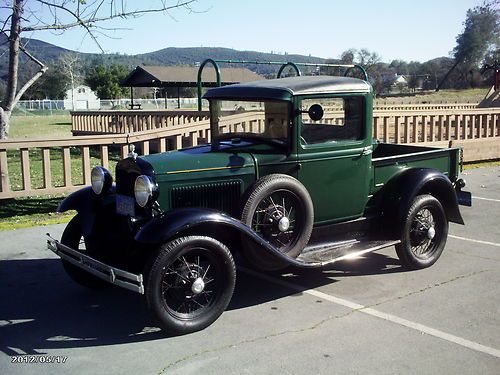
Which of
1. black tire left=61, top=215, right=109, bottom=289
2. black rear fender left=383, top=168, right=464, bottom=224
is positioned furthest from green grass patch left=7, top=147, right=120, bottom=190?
black rear fender left=383, top=168, right=464, bottom=224

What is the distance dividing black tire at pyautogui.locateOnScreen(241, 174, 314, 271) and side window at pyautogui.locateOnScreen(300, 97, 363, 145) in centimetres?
53

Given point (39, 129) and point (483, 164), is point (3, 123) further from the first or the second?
point (39, 129)

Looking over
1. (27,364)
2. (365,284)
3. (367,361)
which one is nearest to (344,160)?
(365,284)

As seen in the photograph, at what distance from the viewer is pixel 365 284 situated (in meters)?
5.05

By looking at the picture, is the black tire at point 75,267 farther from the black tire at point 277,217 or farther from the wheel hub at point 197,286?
the black tire at point 277,217

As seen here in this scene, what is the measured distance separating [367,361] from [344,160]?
6.89ft

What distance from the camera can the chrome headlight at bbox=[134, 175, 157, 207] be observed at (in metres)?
4.11

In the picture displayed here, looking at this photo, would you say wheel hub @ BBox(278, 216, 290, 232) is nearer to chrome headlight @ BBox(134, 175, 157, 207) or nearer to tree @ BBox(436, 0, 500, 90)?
chrome headlight @ BBox(134, 175, 157, 207)

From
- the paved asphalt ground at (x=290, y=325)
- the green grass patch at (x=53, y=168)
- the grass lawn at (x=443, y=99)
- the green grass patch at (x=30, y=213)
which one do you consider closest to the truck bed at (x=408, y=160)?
the paved asphalt ground at (x=290, y=325)

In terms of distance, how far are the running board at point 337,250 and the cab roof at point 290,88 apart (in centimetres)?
138

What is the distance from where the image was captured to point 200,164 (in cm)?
449

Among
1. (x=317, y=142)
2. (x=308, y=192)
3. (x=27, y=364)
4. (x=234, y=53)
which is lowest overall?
(x=27, y=364)

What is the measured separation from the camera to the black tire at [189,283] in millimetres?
3814

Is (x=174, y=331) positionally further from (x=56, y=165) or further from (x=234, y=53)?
(x=234, y=53)
